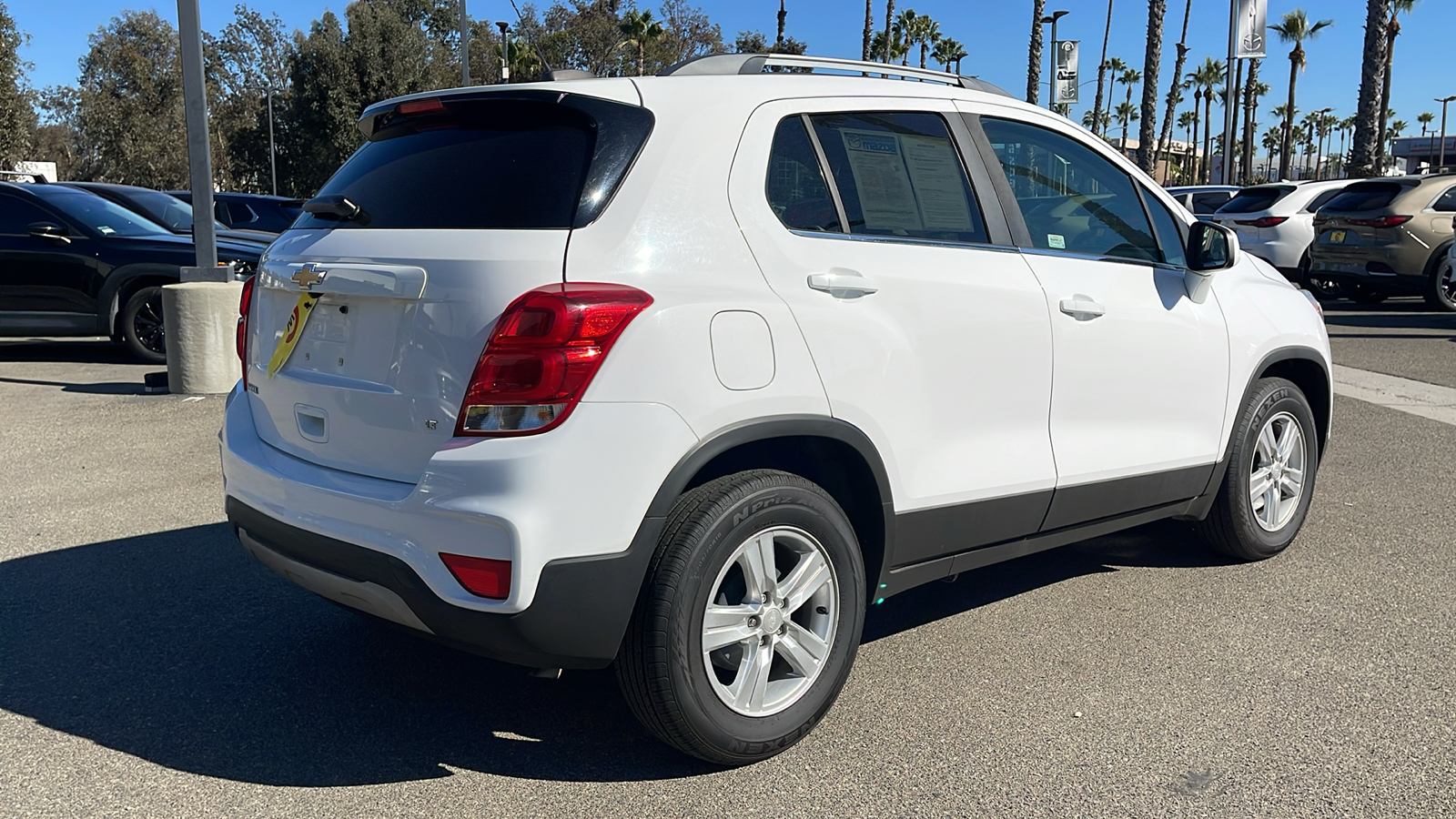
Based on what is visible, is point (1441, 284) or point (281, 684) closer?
point (281, 684)

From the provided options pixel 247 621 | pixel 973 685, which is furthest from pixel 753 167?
pixel 247 621

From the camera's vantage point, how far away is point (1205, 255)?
4387 mm

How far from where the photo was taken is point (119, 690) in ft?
11.9

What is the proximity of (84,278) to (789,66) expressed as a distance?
28.8 feet

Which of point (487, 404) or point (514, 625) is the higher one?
point (487, 404)

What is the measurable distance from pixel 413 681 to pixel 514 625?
1.14 metres

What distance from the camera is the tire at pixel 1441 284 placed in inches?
562

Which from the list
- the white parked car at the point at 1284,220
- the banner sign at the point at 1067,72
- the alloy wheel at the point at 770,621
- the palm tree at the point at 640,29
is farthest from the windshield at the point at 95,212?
the palm tree at the point at 640,29

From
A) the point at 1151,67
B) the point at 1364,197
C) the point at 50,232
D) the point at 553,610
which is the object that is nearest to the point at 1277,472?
the point at 553,610

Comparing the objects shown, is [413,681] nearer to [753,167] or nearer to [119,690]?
[119,690]

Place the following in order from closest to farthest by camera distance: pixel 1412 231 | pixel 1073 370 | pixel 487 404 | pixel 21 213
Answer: pixel 487 404 → pixel 1073 370 → pixel 21 213 → pixel 1412 231

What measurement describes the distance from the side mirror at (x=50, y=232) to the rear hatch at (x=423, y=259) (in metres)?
8.32

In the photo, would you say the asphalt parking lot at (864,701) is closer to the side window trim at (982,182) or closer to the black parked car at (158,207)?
the side window trim at (982,182)

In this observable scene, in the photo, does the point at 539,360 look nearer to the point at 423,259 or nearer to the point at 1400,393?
the point at 423,259
